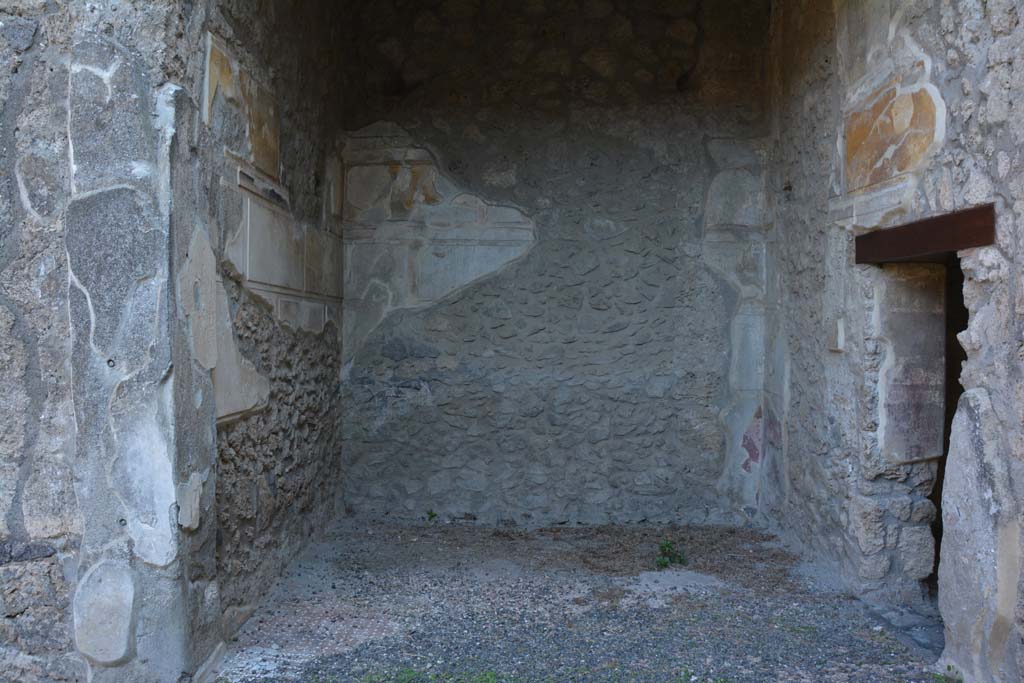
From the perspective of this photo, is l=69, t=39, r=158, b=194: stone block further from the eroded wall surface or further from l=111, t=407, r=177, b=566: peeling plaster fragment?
l=111, t=407, r=177, b=566: peeling plaster fragment

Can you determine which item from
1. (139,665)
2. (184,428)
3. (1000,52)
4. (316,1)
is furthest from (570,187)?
(139,665)

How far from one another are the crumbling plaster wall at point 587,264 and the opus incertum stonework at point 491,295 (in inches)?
0.7

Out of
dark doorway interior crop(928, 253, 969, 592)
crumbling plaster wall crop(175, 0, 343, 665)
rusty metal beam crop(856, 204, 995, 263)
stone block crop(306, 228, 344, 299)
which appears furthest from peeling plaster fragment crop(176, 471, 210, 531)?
dark doorway interior crop(928, 253, 969, 592)

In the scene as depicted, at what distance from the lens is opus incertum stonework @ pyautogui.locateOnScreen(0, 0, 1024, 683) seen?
2.07 m

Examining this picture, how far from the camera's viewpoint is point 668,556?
344cm

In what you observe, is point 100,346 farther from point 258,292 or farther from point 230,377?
point 258,292

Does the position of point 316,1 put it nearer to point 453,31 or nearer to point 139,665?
point 453,31

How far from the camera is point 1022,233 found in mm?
1940

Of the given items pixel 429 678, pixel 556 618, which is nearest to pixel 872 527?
pixel 556 618

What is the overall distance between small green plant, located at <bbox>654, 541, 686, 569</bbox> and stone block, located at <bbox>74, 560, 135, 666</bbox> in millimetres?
2124

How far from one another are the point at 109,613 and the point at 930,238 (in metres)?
2.65

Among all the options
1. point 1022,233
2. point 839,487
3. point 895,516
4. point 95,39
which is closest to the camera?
point 1022,233

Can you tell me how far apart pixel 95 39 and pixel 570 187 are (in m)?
2.47

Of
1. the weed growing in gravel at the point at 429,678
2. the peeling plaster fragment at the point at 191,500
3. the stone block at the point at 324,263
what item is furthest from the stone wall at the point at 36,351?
the stone block at the point at 324,263
